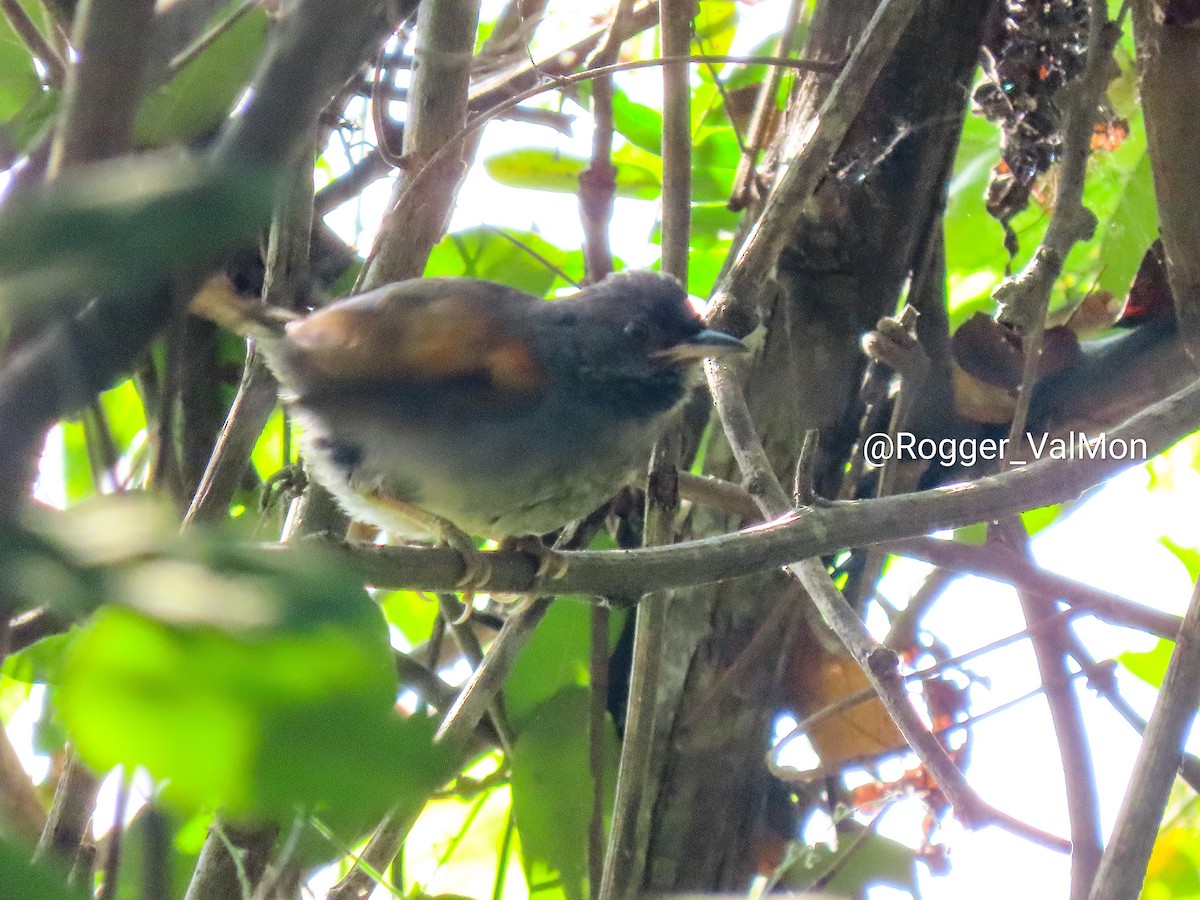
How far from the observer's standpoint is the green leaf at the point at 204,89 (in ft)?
9.03

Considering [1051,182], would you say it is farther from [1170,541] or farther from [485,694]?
[485,694]

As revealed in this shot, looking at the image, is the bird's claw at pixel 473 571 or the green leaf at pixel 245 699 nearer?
the green leaf at pixel 245 699

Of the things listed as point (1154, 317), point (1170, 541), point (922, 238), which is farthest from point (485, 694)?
point (1170, 541)

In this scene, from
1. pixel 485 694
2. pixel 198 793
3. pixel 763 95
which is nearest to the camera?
pixel 198 793

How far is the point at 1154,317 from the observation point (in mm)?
3496

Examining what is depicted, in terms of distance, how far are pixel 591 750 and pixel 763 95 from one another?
2.11 meters

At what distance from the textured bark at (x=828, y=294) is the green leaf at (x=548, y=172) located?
30.8 inches

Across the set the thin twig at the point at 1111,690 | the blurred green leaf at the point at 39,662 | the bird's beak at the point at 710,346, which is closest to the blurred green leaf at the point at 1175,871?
the thin twig at the point at 1111,690

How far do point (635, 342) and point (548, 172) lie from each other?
1.20 meters

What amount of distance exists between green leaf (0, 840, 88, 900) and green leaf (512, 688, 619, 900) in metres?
2.81

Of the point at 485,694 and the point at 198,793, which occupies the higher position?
the point at 485,694

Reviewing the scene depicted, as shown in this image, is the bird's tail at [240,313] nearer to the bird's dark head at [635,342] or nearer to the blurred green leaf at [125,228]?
the bird's dark head at [635,342]

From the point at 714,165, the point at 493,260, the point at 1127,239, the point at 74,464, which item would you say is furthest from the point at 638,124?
the point at 74,464

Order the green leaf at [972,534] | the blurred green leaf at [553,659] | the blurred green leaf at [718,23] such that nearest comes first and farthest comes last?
the blurred green leaf at [553,659]
the green leaf at [972,534]
the blurred green leaf at [718,23]
